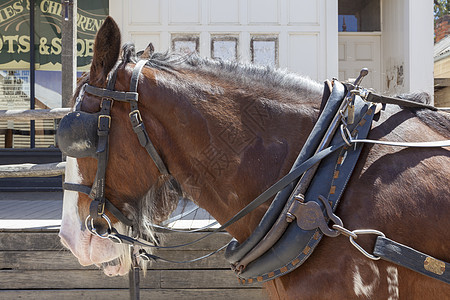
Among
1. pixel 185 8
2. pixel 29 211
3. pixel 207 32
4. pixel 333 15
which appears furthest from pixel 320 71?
pixel 29 211

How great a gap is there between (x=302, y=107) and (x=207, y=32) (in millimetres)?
5599

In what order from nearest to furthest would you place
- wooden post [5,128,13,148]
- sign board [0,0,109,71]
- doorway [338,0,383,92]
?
1. wooden post [5,128,13,148]
2. sign board [0,0,109,71]
3. doorway [338,0,383,92]

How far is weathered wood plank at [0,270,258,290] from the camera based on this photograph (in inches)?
117

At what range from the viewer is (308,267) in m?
1.32

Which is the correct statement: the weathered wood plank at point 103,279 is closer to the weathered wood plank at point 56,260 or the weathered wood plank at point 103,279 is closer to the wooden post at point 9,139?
the weathered wood plank at point 56,260

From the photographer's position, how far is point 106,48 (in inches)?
61.9

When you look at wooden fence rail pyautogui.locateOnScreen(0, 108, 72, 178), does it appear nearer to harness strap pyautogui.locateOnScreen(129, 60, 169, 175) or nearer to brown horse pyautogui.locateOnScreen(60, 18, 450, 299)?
brown horse pyautogui.locateOnScreen(60, 18, 450, 299)

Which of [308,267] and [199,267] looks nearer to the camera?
[308,267]

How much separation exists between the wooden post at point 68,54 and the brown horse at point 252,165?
9.59 feet

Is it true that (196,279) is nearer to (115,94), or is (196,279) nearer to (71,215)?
(71,215)

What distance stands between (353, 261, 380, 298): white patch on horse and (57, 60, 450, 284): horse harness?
41 mm

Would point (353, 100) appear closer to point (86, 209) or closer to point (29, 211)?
point (86, 209)

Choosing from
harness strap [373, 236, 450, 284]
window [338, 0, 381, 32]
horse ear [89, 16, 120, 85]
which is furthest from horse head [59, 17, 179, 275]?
window [338, 0, 381, 32]

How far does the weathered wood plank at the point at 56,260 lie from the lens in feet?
9.75
